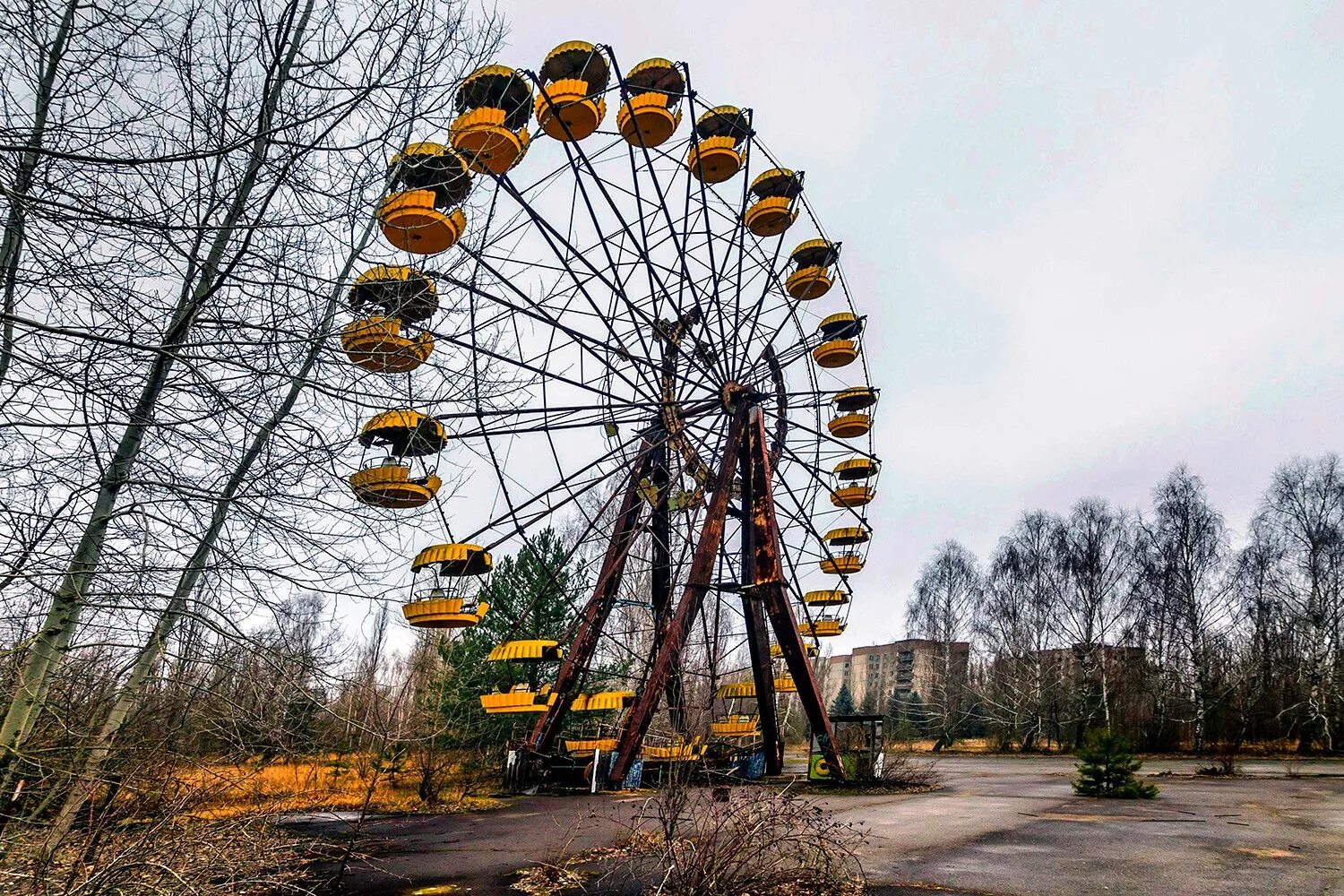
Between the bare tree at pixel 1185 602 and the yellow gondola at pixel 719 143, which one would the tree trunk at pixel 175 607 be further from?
the bare tree at pixel 1185 602

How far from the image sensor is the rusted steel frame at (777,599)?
13.4 m

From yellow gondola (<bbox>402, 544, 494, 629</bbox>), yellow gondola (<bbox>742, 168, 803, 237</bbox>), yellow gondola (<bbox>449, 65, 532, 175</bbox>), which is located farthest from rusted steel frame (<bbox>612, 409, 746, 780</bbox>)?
yellow gondola (<bbox>449, 65, 532, 175</bbox>)

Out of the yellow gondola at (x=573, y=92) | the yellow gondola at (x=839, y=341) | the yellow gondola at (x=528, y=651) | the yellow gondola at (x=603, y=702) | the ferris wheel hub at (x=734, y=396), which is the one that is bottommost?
the yellow gondola at (x=603, y=702)

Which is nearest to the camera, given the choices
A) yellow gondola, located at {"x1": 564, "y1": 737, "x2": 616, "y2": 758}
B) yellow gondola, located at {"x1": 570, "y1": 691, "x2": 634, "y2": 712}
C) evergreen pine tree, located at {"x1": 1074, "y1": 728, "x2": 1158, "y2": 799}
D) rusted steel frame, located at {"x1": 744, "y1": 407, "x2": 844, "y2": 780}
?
evergreen pine tree, located at {"x1": 1074, "y1": 728, "x2": 1158, "y2": 799}

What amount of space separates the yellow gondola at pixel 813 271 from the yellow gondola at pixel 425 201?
444 inches

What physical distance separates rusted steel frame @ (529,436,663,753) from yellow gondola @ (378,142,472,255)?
8.97m

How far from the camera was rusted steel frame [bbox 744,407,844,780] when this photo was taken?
44.0 feet

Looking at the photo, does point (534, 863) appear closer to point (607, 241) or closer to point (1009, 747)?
point (607, 241)

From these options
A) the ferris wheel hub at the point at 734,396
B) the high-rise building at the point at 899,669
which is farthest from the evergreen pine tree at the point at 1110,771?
the high-rise building at the point at 899,669

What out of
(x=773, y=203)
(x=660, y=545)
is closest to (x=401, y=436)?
(x=660, y=545)

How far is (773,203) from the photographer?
Answer: 571 inches

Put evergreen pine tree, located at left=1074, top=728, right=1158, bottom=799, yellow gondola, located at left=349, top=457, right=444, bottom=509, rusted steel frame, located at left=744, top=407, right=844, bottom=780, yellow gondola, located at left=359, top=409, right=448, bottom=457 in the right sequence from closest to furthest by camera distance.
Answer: yellow gondola, located at left=359, top=409, right=448, bottom=457 < yellow gondola, located at left=349, top=457, right=444, bottom=509 < evergreen pine tree, located at left=1074, top=728, right=1158, bottom=799 < rusted steel frame, located at left=744, top=407, right=844, bottom=780

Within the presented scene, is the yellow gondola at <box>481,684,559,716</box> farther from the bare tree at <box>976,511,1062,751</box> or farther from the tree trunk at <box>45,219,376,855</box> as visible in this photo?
the bare tree at <box>976,511,1062,751</box>

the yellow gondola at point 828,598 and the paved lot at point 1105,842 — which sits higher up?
the yellow gondola at point 828,598
